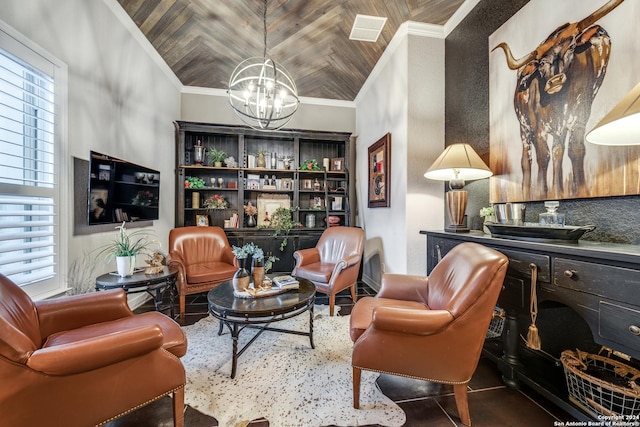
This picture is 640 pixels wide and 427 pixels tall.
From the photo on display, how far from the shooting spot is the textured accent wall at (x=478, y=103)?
1.49m

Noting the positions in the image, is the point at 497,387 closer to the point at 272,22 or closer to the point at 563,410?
the point at 563,410

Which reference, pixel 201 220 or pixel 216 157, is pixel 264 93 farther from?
pixel 201 220

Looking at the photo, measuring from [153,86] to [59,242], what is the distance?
2437 mm

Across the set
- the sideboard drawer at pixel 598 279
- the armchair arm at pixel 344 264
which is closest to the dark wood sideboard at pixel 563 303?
the sideboard drawer at pixel 598 279

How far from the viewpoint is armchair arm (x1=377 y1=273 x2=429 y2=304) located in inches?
78.2

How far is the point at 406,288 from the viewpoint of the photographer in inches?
79.7

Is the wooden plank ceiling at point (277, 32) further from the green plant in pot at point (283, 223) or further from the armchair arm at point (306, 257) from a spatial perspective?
the armchair arm at point (306, 257)

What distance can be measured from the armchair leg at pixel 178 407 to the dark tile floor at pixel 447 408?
125 mm

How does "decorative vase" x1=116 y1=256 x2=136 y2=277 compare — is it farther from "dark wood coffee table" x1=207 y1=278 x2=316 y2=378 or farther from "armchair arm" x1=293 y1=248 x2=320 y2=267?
"armchair arm" x1=293 y1=248 x2=320 y2=267

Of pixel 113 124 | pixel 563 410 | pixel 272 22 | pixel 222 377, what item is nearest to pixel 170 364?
pixel 222 377

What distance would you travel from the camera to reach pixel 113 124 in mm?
2658

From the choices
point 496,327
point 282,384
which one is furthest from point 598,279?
point 282,384

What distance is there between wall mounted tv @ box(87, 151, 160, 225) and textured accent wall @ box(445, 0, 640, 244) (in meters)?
→ 3.49

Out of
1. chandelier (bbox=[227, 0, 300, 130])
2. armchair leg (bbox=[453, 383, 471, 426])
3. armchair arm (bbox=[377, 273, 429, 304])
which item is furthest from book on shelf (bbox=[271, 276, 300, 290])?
chandelier (bbox=[227, 0, 300, 130])
